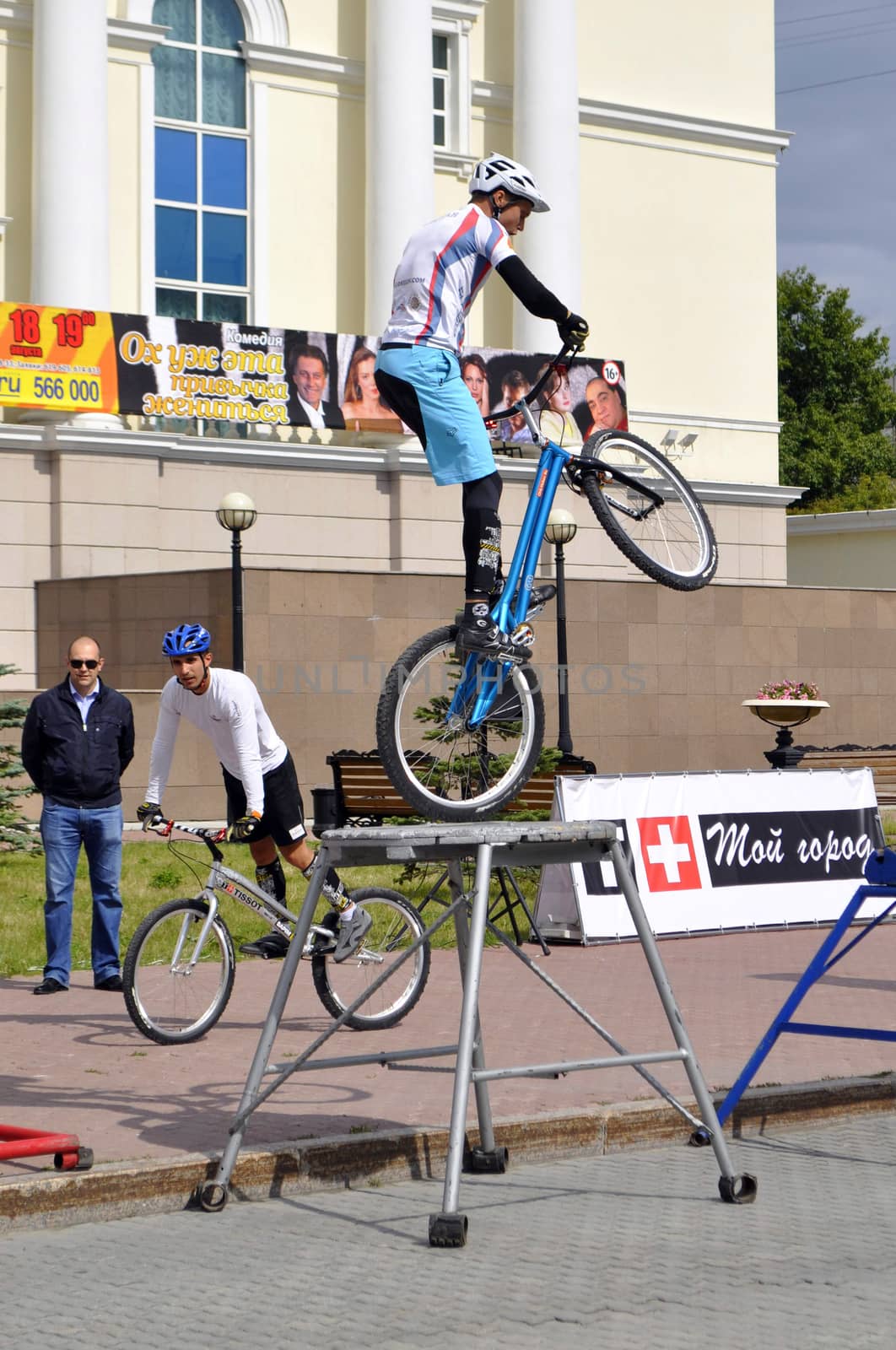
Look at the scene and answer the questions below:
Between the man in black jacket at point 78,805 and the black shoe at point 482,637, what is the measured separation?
5727 millimetres

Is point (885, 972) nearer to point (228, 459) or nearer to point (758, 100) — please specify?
point (228, 459)

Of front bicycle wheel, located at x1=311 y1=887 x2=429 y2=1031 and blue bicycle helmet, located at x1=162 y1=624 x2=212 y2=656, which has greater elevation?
blue bicycle helmet, located at x1=162 y1=624 x2=212 y2=656

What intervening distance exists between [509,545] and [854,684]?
22.4 feet

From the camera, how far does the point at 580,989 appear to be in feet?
41.1

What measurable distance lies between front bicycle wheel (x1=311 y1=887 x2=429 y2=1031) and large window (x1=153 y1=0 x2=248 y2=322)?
88.6 feet

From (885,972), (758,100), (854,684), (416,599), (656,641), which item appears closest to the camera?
(885,972)

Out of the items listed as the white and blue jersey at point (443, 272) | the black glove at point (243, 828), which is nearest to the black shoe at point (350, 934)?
the black glove at point (243, 828)

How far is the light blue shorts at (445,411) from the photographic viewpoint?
7461 millimetres

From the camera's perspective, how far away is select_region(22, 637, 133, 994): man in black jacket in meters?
12.7

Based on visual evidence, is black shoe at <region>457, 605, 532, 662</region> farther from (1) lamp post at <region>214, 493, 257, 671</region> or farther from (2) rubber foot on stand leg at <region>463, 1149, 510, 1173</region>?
(1) lamp post at <region>214, 493, 257, 671</region>

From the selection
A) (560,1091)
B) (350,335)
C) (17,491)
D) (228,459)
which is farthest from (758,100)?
(560,1091)

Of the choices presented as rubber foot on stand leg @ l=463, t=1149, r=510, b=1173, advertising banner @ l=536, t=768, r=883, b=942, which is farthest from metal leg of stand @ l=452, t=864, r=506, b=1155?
advertising banner @ l=536, t=768, r=883, b=942

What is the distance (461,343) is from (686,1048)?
296 centimetres

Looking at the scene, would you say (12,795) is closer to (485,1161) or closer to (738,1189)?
(485,1161)
